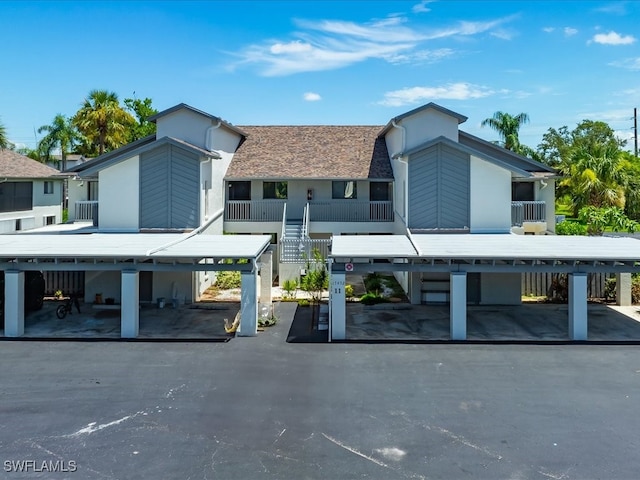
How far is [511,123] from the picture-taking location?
4494 cm

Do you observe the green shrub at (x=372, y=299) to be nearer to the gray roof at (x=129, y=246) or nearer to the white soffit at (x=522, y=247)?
the white soffit at (x=522, y=247)

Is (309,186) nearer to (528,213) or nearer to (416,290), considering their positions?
(416,290)

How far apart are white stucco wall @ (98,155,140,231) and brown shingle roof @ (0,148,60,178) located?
933 centimetres

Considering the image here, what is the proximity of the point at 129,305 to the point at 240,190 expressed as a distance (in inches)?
501

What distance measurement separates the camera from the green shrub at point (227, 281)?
25298mm

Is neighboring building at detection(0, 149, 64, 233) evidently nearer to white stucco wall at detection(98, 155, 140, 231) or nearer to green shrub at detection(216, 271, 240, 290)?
white stucco wall at detection(98, 155, 140, 231)

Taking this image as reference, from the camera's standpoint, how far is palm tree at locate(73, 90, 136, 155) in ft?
127

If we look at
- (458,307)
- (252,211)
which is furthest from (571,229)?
(252,211)

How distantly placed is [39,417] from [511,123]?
42983 millimetres

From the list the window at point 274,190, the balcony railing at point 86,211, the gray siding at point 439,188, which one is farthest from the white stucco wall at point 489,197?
the balcony railing at point 86,211

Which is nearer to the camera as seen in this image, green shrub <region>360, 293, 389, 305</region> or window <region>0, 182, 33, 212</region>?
green shrub <region>360, 293, 389, 305</region>

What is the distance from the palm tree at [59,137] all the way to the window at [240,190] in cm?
3564

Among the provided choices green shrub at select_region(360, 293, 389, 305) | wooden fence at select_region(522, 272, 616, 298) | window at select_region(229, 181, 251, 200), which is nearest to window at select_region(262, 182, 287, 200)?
window at select_region(229, 181, 251, 200)

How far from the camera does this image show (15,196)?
2970 centimetres
